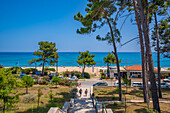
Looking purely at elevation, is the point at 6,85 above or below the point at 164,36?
below

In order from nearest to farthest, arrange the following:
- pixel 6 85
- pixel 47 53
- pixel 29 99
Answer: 1. pixel 6 85
2. pixel 29 99
3. pixel 47 53

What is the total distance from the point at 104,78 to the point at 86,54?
8.27 m

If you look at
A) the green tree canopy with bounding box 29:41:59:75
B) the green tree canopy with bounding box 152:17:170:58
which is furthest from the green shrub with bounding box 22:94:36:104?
the green tree canopy with bounding box 29:41:59:75

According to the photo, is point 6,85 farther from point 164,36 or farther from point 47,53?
point 47,53

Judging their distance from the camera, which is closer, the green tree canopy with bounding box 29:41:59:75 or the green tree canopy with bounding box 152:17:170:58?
A: the green tree canopy with bounding box 152:17:170:58

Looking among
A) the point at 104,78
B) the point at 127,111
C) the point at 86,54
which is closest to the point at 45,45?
the point at 86,54

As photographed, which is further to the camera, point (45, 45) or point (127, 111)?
point (45, 45)

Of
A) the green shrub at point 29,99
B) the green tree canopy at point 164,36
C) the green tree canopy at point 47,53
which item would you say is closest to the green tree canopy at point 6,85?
the green shrub at point 29,99

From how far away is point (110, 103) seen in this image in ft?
47.2

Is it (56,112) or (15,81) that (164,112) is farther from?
(15,81)

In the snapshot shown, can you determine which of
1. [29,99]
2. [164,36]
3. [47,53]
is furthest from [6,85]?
[47,53]

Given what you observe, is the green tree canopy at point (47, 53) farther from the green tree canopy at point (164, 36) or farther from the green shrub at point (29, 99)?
the green tree canopy at point (164, 36)

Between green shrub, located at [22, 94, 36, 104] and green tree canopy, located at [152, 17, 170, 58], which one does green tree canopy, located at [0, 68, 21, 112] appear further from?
green tree canopy, located at [152, 17, 170, 58]

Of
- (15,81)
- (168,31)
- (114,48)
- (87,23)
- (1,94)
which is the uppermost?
(87,23)
